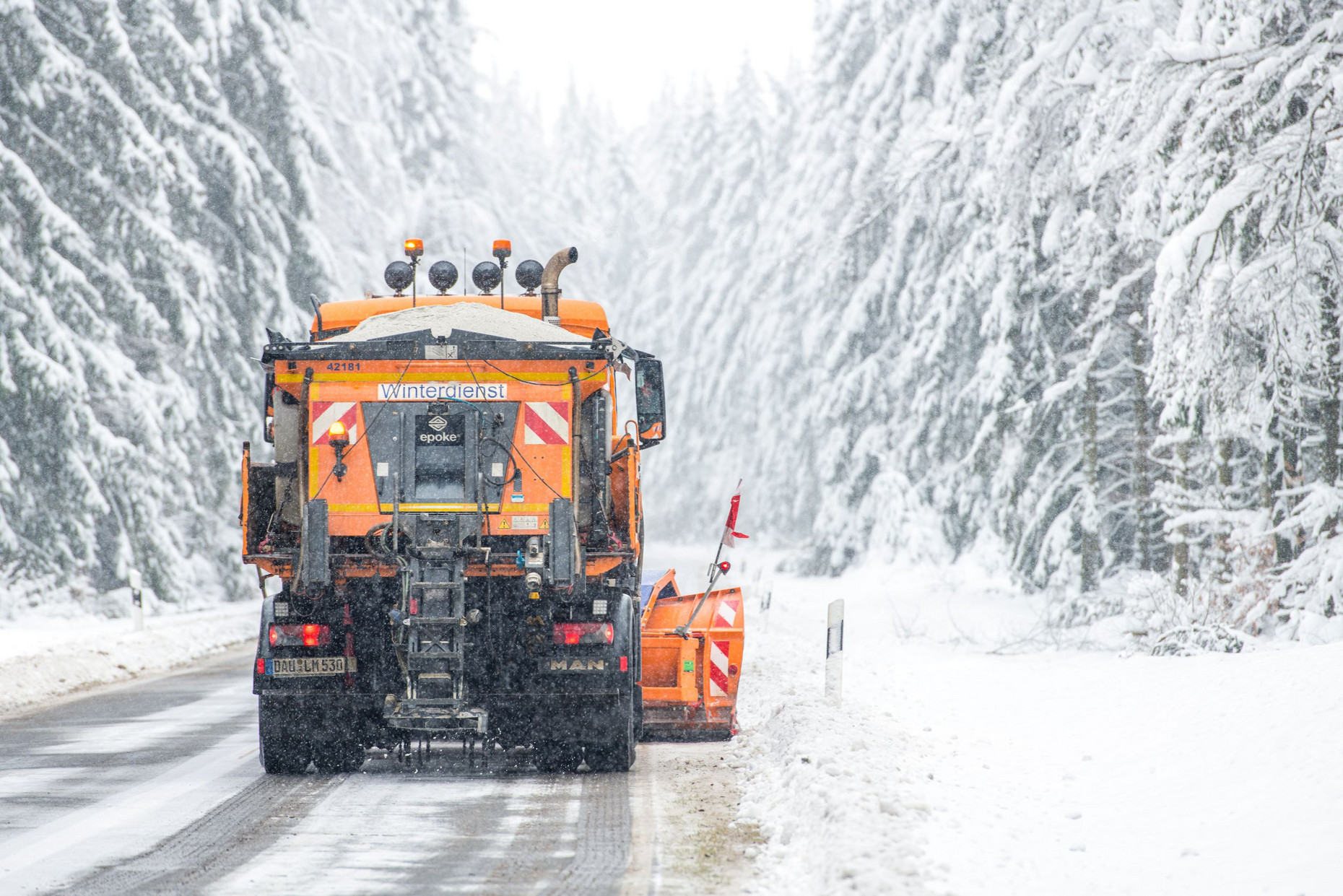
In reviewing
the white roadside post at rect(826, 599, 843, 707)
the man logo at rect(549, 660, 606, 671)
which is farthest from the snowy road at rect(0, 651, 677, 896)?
the white roadside post at rect(826, 599, 843, 707)

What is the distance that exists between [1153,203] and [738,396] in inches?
1291

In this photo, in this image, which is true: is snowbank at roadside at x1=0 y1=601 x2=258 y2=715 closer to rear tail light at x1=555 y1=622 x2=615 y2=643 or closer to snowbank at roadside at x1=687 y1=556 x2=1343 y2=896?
rear tail light at x1=555 y1=622 x2=615 y2=643

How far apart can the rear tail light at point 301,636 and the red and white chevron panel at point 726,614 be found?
3074 mm

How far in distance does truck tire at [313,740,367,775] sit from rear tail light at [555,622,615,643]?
163 cm

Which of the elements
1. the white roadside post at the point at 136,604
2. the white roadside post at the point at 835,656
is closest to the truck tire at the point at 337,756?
the white roadside post at the point at 835,656

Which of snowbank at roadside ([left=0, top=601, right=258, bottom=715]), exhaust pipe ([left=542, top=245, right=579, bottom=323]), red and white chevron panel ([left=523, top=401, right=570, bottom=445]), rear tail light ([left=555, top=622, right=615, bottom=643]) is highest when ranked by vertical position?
exhaust pipe ([left=542, top=245, right=579, bottom=323])

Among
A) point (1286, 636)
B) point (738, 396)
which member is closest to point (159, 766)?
point (1286, 636)

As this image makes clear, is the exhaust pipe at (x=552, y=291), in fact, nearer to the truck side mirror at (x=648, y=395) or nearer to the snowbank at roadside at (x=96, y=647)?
the truck side mirror at (x=648, y=395)

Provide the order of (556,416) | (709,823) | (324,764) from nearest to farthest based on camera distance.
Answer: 1. (709,823)
2. (556,416)
3. (324,764)

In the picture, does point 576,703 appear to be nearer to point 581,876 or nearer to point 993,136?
point 581,876

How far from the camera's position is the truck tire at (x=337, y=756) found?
9.46 metres

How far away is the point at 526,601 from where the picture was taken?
9.12 meters

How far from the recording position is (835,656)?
10945 mm

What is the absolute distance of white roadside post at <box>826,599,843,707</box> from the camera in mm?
10859
